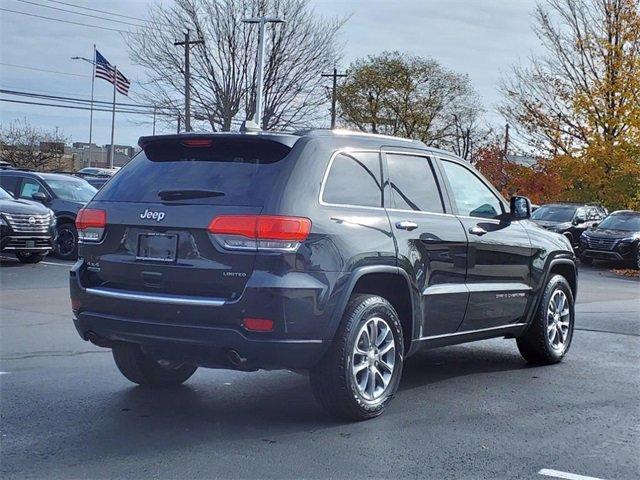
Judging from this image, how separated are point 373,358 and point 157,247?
155 cm

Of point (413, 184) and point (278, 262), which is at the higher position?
point (413, 184)

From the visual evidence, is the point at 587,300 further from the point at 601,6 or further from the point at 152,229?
the point at 601,6

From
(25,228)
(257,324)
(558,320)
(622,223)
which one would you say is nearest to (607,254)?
(622,223)

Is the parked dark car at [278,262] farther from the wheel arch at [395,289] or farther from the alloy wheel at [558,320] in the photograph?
the alloy wheel at [558,320]

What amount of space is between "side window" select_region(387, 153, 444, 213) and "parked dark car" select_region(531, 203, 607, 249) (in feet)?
64.1

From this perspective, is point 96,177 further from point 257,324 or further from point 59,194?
point 257,324

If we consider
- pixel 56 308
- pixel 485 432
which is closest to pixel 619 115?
pixel 56 308

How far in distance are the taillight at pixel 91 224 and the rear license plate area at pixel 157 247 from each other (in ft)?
1.16

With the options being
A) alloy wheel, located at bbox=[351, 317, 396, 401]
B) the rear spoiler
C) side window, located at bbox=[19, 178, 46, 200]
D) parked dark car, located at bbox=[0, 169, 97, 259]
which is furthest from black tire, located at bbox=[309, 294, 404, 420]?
side window, located at bbox=[19, 178, 46, 200]

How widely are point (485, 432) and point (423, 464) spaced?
841 millimetres

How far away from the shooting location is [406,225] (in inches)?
236

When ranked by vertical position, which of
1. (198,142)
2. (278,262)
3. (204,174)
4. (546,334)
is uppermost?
(198,142)

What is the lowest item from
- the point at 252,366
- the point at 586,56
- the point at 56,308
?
the point at 56,308

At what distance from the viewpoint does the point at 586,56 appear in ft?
110
